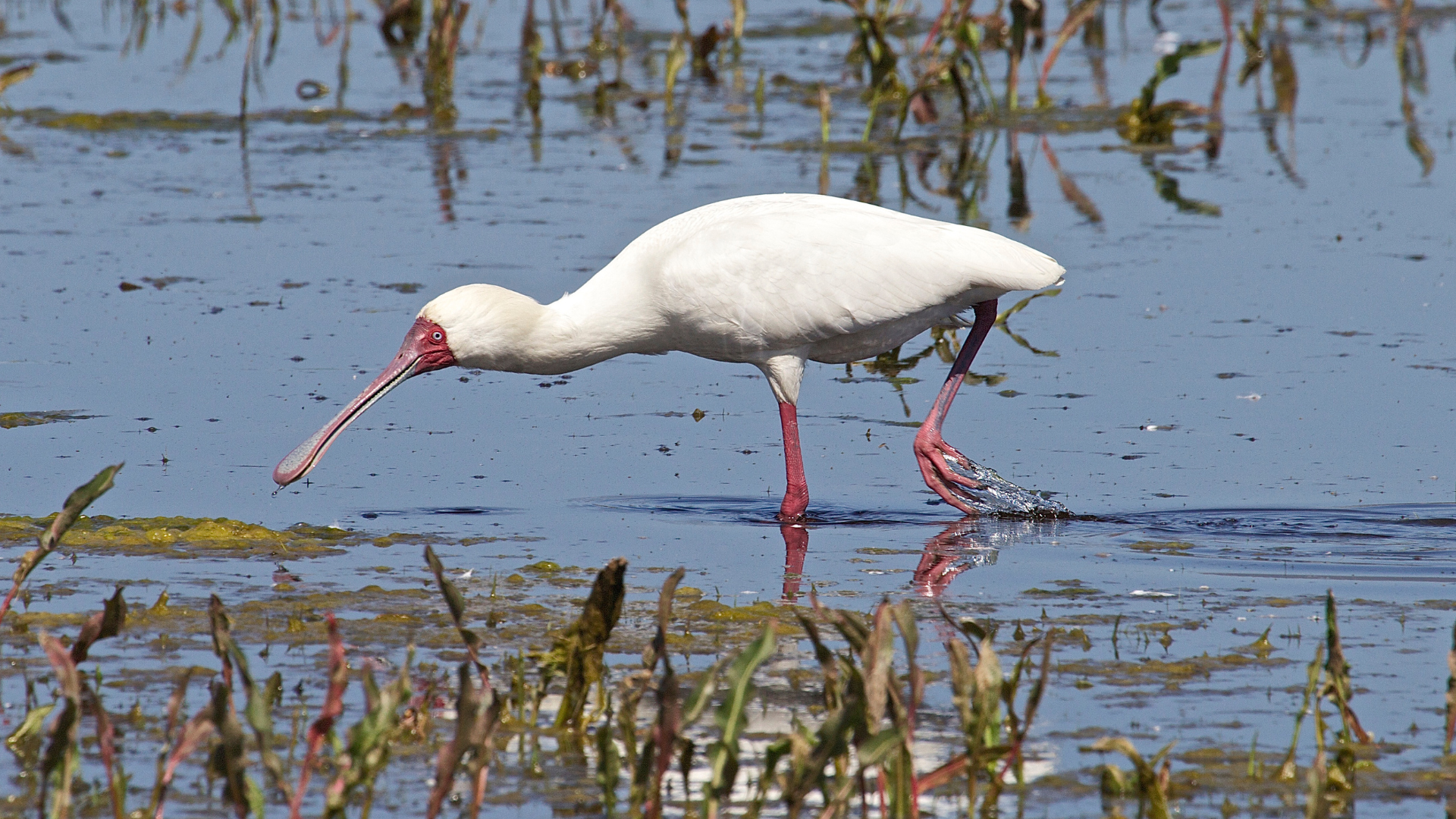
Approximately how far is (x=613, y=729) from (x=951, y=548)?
2.36m

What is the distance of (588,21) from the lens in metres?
21.0

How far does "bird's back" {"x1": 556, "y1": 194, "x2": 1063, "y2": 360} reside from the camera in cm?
702

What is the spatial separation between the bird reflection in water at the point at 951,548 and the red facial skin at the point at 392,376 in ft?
4.82

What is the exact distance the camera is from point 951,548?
680 cm

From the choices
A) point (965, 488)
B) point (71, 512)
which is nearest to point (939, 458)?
point (965, 488)

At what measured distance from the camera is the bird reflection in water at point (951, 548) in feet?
20.5

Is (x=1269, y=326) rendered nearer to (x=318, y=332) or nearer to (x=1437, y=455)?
(x=1437, y=455)

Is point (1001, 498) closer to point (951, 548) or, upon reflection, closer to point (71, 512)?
point (951, 548)

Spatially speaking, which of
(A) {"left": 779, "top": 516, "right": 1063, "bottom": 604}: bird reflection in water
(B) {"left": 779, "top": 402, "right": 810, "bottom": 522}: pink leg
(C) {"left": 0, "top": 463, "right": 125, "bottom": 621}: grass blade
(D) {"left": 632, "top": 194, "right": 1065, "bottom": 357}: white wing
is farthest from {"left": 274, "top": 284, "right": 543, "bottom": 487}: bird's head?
(C) {"left": 0, "top": 463, "right": 125, "bottom": 621}: grass blade

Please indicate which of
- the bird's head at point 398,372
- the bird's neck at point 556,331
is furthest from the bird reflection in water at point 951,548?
the bird's head at point 398,372

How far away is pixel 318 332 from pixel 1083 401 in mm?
3941

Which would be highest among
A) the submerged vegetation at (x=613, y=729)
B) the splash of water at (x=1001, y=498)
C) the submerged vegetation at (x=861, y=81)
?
the submerged vegetation at (x=861, y=81)

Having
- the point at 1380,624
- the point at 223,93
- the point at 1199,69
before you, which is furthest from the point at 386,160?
the point at 1380,624

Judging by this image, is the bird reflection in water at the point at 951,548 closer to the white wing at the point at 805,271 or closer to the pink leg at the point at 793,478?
the pink leg at the point at 793,478
